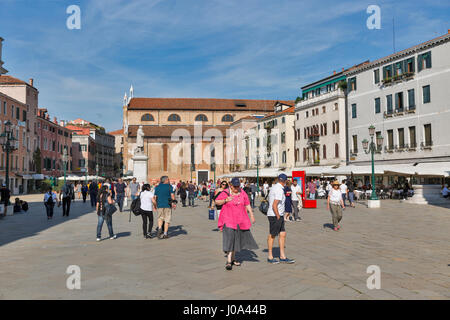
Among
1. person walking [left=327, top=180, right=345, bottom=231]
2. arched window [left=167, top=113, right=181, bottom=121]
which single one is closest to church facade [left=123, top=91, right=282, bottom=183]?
arched window [left=167, top=113, right=181, bottom=121]

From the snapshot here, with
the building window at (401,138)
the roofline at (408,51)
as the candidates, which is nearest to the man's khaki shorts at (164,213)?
the roofline at (408,51)

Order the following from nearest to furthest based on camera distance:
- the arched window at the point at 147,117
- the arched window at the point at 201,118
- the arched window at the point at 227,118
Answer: the arched window at the point at 147,117
the arched window at the point at 201,118
the arched window at the point at 227,118

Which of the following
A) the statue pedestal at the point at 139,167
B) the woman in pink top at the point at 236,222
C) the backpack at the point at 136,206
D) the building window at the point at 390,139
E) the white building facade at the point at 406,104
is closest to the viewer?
the woman in pink top at the point at 236,222

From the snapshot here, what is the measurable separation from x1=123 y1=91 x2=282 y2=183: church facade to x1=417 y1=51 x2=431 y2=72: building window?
40.7m

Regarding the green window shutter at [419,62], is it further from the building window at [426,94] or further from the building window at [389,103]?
the building window at [389,103]

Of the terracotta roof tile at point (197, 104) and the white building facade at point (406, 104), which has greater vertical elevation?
the terracotta roof tile at point (197, 104)

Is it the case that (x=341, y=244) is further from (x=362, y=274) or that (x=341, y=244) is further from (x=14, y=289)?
(x=14, y=289)

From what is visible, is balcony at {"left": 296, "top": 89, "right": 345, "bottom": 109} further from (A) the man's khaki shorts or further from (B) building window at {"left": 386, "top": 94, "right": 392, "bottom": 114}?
(A) the man's khaki shorts

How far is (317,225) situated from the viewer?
1410 cm

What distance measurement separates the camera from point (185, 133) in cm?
7581

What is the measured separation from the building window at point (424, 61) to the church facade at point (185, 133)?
134ft

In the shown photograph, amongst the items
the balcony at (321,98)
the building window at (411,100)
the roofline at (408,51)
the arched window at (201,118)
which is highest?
the arched window at (201,118)

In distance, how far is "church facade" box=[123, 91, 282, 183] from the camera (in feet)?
240

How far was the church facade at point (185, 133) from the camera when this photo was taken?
73125 millimetres
